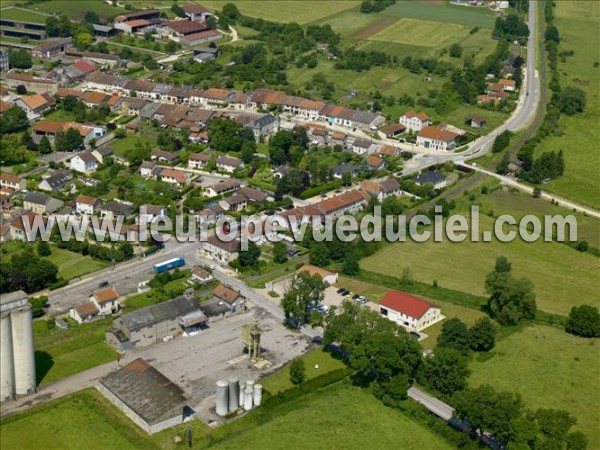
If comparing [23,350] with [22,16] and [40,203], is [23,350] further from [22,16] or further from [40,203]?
[22,16]

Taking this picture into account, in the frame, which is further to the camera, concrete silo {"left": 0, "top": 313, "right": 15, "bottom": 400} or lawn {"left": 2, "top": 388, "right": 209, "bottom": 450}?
concrete silo {"left": 0, "top": 313, "right": 15, "bottom": 400}

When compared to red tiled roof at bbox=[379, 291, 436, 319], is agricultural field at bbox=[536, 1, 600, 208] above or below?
above

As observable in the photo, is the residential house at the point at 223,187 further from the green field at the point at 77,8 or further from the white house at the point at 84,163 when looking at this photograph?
the green field at the point at 77,8

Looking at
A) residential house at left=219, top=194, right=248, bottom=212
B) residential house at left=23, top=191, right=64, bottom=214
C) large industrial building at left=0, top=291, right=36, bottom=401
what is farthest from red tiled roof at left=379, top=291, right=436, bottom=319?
residential house at left=23, top=191, right=64, bottom=214

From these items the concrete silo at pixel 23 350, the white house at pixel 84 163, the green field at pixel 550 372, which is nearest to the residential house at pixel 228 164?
the white house at pixel 84 163

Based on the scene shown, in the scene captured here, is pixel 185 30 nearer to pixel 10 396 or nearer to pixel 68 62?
pixel 68 62

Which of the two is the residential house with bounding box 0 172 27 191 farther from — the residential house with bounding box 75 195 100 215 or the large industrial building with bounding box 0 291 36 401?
the large industrial building with bounding box 0 291 36 401

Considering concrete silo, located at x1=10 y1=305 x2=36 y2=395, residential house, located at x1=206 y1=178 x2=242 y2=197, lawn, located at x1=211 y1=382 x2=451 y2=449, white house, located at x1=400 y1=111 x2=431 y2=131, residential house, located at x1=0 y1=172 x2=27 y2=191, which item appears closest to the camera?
lawn, located at x1=211 y1=382 x2=451 y2=449
